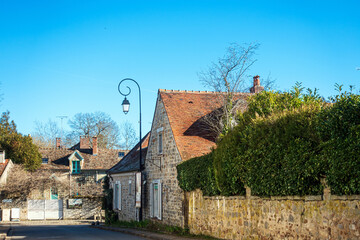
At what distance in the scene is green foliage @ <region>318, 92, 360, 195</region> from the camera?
8508mm

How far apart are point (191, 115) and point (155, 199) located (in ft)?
16.0

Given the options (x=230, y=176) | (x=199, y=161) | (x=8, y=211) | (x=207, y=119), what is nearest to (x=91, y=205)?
(x=8, y=211)

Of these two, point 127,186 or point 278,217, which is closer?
point 278,217

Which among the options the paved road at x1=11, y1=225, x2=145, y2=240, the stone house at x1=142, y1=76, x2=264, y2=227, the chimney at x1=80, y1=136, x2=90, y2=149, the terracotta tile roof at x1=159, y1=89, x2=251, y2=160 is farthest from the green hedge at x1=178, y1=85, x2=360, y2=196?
the chimney at x1=80, y1=136, x2=90, y2=149

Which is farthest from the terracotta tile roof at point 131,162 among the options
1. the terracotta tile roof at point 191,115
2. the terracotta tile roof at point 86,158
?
the terracotta tile roof at point 86,158

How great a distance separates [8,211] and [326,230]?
36485 millimetres

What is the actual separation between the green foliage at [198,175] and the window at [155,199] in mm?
3107

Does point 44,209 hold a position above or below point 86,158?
below

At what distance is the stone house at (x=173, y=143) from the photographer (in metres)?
19.7

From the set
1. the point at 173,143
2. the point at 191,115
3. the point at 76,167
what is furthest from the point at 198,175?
the point at 76,167

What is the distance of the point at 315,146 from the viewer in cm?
998

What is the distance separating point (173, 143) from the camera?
2039 centimetres

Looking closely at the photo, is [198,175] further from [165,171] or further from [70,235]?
[70,235]

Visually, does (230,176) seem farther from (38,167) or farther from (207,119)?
(38,167)
